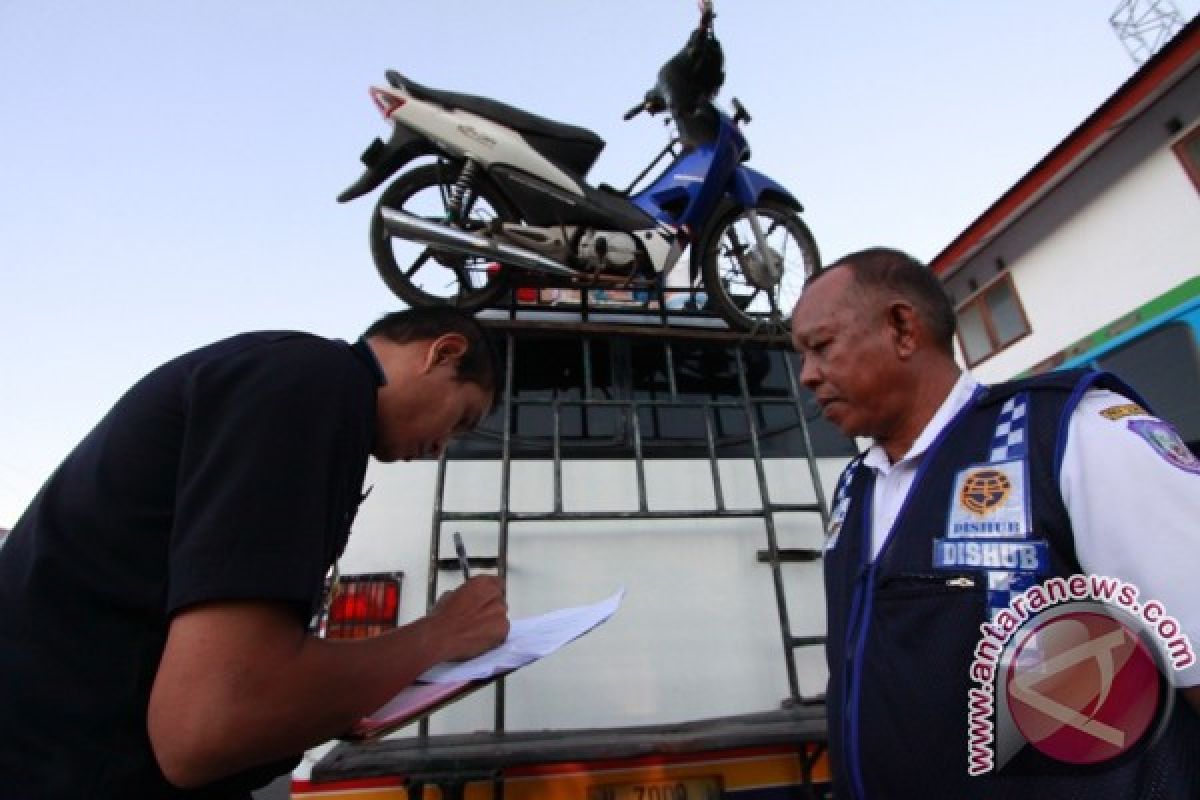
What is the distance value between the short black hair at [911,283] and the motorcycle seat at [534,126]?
117 inches

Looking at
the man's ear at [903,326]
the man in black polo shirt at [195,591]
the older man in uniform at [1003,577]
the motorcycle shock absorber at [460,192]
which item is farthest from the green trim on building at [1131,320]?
the man in black polo shirt at [195,591]

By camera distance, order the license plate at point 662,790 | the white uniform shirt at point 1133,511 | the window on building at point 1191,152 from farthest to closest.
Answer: the window on building at point 1191,152 < the license plate at point 662,790 < the white uniform shirt at point 1133,511

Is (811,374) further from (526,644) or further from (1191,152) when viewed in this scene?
(1191,152)

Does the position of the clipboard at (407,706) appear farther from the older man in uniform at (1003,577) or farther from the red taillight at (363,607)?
the red taillight at (363,607)

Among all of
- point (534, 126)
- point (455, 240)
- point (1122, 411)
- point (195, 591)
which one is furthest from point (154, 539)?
point (534, 126)

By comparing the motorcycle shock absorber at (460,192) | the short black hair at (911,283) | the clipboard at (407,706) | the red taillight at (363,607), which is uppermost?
the motorcycle shock absorber at (460,192)

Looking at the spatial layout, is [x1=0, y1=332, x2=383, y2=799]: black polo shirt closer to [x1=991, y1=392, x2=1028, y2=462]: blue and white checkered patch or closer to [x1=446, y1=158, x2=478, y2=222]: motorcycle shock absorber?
[x1=991, y1=392, x2=1028, y2=462]: blue and white checkered patch

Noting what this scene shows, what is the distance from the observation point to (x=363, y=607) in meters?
1.97

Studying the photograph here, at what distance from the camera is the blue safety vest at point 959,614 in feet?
2.69

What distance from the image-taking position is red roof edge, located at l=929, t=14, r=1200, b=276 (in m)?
5.57

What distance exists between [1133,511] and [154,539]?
1.32 m

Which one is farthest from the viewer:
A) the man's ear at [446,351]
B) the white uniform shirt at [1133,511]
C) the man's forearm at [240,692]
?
the man's ear at [446,351]

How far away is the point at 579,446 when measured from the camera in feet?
8.30

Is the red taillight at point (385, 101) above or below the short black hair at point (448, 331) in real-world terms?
above
